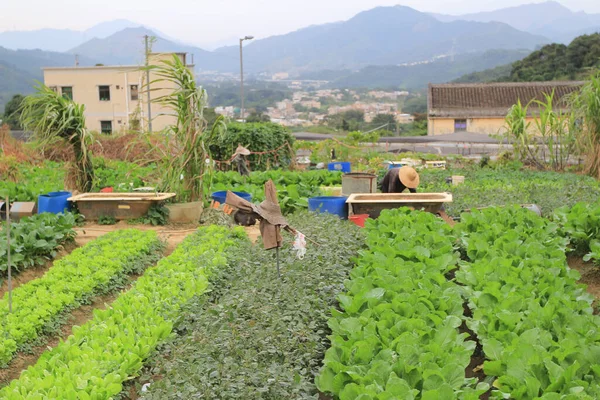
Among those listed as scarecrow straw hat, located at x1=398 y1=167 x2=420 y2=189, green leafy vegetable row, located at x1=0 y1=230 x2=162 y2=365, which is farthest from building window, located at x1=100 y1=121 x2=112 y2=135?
green leafy vegetable row, located at x1=0 y1=230 x2=162 y2=365

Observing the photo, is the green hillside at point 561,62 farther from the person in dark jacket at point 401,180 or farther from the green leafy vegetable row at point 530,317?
the green leafy vegetable row at point 530,317

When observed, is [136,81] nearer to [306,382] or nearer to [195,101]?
[195,101]

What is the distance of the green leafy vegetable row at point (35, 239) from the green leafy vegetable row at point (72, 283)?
51 cm

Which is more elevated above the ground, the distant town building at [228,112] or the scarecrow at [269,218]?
the distant town building at [228,112]

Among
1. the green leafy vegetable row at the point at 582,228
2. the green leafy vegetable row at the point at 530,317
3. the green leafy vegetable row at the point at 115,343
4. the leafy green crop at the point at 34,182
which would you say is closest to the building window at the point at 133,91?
the leafy green crop at the point at 34,182

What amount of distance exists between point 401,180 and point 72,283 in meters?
6.77

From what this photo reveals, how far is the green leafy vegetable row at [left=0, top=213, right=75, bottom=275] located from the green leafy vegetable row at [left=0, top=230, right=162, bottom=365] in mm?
512

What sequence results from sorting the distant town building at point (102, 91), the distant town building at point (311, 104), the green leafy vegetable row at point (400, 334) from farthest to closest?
the distant town building at point (311, 104)
the distant town building at point (102, 91)
the green leafy vegetable row at point (400, 334)

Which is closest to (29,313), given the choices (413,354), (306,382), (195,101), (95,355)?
(95,355)

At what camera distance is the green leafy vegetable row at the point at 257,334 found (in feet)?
14.8

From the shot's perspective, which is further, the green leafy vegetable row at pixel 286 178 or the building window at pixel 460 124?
the building window at pixel 460 124

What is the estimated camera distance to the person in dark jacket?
1298 cm

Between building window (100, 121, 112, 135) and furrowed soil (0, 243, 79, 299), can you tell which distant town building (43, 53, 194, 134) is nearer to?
building window (100, 121, 112, 135)

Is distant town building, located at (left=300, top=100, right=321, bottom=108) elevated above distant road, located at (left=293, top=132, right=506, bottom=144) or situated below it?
above
